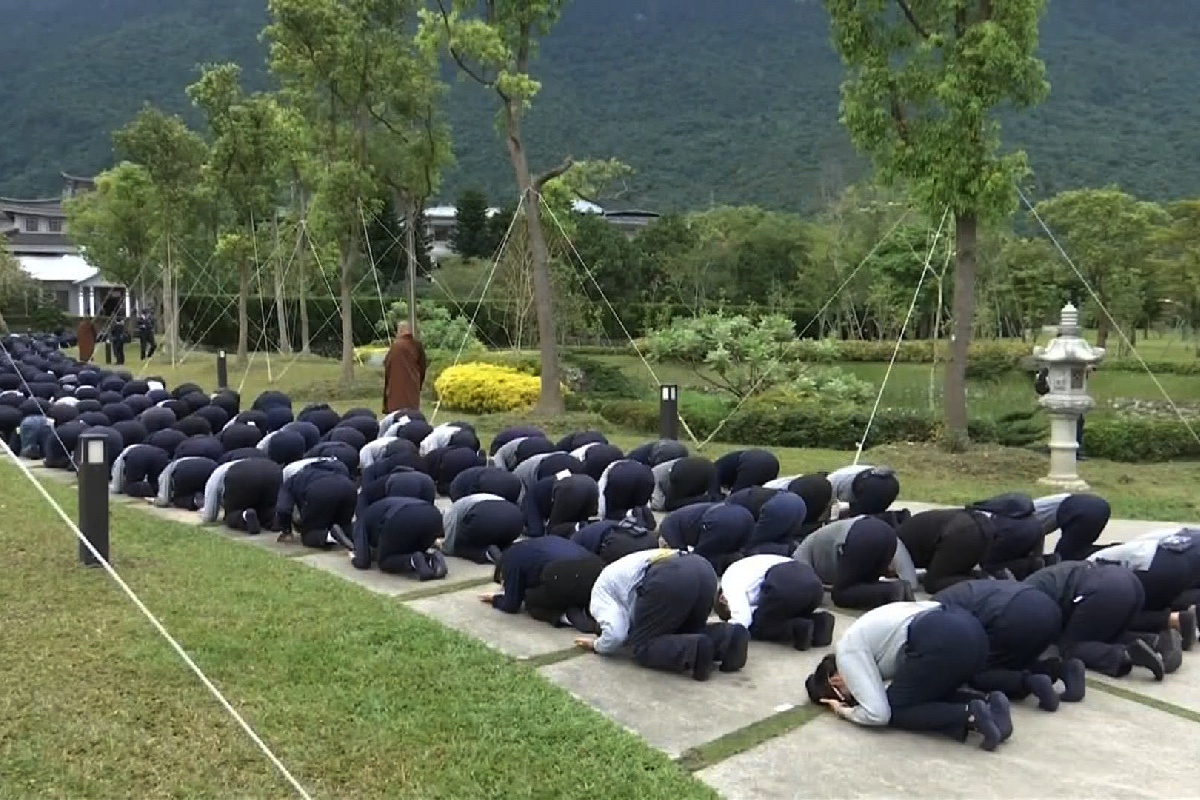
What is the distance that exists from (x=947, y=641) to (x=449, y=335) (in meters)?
23.0

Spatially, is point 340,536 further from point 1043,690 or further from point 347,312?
point 347,312

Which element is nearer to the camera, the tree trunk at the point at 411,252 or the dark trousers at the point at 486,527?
the dark trousers at the point at 486,527

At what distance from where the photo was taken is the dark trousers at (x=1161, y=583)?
6102 mm

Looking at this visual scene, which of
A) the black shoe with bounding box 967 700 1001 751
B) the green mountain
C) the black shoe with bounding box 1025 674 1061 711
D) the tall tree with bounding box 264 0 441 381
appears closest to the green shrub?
the black shoe with bounding box 1025 674 1061 711

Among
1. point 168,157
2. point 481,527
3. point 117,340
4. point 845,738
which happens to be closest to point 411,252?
point 168,157

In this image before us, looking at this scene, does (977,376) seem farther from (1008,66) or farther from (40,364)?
(40,364)

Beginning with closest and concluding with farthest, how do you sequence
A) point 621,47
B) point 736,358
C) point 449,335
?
point 736,358, point 449,335, point 621,47

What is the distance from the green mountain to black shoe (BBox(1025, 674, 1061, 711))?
58627 millimetres

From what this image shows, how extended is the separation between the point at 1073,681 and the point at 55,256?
69491 mm

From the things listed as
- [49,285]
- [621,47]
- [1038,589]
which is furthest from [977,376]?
[621,47]

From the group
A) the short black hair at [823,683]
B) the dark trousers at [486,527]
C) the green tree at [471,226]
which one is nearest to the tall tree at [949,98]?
the dark trousers at [486,527]

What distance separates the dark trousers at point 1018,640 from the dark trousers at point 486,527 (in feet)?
11.5

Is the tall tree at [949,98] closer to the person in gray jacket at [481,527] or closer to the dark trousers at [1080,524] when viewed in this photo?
the dark trousers at [1080,524]

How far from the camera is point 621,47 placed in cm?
11250
